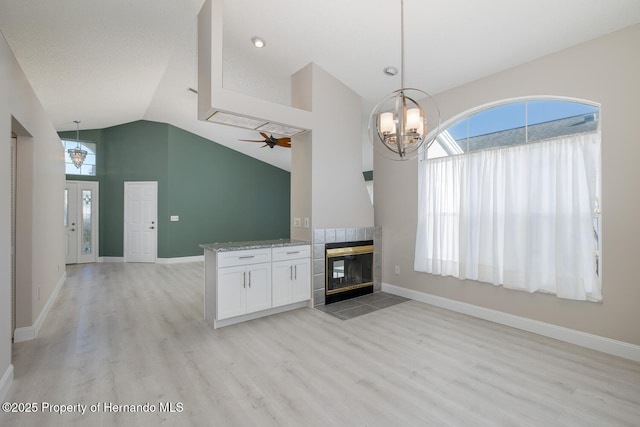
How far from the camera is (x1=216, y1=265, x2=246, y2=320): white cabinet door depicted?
3.36 metres

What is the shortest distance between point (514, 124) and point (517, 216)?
3.53 ft

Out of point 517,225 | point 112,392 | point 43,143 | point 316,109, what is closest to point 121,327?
point 112,392

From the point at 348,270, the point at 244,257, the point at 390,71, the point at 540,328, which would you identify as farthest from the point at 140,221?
the point at 540,328

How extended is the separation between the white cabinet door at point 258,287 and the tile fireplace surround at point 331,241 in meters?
0.71

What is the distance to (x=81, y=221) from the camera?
24.7 ft

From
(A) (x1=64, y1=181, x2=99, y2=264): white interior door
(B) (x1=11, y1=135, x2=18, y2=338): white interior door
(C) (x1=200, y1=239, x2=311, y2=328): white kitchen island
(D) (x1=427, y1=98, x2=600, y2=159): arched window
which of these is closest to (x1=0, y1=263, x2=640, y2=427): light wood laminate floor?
(C) (x1=200, y1=239, x2=311, y2=328): white kitchen island

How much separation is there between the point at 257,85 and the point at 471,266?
4.23 m

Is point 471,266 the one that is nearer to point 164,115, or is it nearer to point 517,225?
point 517,225

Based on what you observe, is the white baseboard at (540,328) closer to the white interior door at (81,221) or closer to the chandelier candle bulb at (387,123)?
the chandelier candle bulb at (387,123)

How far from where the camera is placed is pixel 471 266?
3.79 m

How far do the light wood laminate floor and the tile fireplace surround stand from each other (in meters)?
0.46

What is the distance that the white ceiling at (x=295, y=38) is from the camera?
9.17ft

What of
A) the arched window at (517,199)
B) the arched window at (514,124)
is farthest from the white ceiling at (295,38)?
the arched window at (517,199)

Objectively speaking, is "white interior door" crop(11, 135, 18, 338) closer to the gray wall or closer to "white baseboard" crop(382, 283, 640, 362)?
"white baseboard" crop(382, 283, 640, 362)
